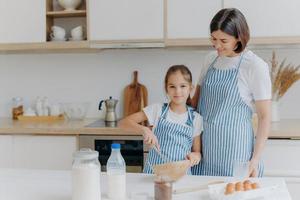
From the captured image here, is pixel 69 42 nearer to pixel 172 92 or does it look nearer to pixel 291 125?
pixel 172 92

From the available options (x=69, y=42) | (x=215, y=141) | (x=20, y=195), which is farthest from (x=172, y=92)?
(x=69, y=42)

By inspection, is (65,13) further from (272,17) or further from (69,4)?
(272,17)

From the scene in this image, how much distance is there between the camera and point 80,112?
3266mm

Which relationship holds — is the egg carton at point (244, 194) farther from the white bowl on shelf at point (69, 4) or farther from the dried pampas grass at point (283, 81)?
the white bowl on shelf at point (69, 4)

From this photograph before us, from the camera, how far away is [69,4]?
316 cm

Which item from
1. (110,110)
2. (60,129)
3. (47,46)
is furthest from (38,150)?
(47,46)

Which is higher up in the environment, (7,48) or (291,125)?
(7,48)

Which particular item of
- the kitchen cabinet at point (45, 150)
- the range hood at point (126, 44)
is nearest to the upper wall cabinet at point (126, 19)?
the range hood at point (126, 44)

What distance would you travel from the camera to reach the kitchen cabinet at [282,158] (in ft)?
8.79

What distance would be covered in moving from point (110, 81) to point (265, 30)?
1224 mm

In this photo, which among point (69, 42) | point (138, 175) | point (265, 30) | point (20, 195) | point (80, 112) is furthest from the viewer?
point (80, 112)

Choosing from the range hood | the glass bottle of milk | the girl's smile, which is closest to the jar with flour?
the glass bottle of milk

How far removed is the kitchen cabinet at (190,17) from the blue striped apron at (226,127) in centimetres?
94

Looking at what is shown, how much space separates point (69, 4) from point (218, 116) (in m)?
1.65
